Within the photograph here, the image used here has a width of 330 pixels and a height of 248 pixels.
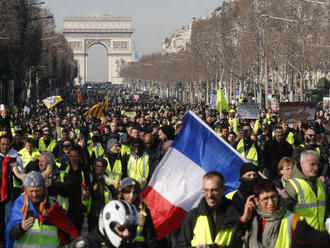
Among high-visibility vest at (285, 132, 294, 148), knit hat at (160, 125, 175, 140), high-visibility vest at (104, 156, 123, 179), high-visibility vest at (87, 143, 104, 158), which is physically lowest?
high-visibility vest at (285, 132, 294, 148)

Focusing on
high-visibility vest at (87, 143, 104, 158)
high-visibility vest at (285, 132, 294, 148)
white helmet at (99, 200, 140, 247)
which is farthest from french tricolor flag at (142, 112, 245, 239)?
high-visibility vest at (285, 132, 294, 148)

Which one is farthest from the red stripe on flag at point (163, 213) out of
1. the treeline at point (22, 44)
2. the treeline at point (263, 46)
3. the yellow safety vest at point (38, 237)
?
the treeline at point (22, 44)

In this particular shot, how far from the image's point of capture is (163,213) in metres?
6.86

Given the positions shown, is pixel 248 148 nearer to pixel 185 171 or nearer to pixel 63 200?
pixel 63 200

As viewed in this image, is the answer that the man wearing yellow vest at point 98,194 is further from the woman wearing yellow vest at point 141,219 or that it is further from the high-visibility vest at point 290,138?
the high-visibility vest at point 290,138

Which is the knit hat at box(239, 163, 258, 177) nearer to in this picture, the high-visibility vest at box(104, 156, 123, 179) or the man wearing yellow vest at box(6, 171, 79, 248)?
the man wearing yellow vest at box(6, 171, 79, 248)

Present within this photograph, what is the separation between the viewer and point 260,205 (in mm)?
6117

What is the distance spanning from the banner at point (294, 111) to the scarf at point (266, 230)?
14.8 meters

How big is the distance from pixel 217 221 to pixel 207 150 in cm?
94

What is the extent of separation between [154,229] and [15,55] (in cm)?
4929

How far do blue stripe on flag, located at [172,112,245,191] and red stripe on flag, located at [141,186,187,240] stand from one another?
352 mm

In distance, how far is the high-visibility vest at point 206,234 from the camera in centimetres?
619

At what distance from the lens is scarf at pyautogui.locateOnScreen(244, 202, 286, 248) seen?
19.9ft

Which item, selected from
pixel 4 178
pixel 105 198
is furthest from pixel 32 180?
pixel 4 178
